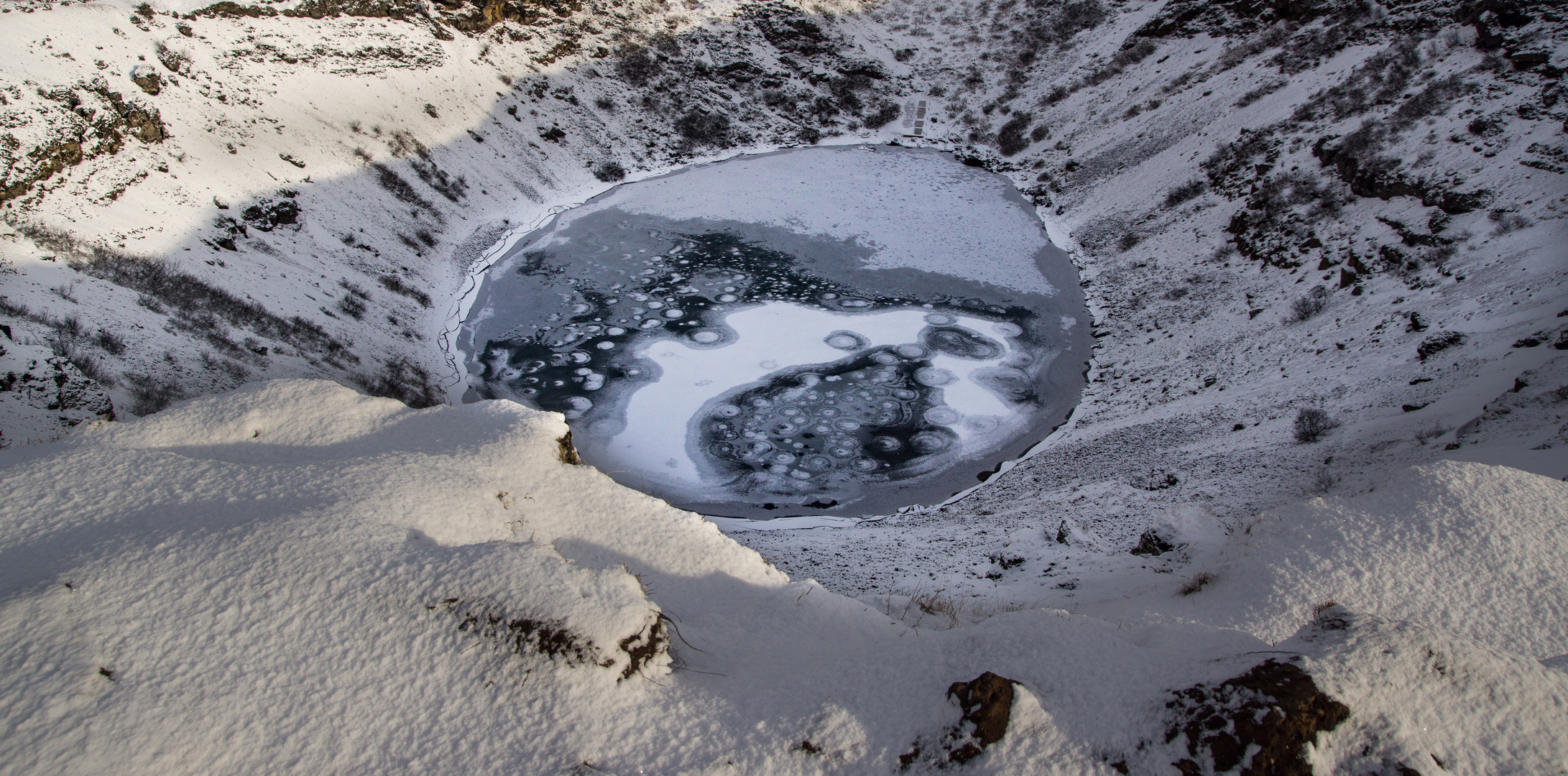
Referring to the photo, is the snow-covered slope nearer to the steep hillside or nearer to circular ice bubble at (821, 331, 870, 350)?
the steep hillside

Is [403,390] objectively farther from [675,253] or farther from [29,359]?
[675,253]

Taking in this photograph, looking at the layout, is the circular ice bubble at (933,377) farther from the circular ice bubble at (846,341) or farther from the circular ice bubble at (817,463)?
the circular ice bubble at (817,463)

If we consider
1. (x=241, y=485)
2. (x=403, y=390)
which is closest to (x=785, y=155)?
(x=403, y=390)

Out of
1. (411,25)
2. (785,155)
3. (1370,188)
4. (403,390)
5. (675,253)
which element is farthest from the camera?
(785,155)

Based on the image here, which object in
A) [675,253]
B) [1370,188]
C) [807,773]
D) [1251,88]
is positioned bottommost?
[675,253]

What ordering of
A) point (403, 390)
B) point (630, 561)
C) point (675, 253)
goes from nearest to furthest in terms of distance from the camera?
point (630, 561) → point (403, 390) → point (675, 253)

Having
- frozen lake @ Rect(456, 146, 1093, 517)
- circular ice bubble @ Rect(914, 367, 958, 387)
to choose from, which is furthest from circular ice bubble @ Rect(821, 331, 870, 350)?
circular ice bubble @ Rect(914, 367, 958, 387)

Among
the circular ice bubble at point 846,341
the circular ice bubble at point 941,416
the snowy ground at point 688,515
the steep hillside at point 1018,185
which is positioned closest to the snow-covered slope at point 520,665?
the snowy ground at point 688,515

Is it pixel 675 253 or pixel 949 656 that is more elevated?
pixel 949 656
